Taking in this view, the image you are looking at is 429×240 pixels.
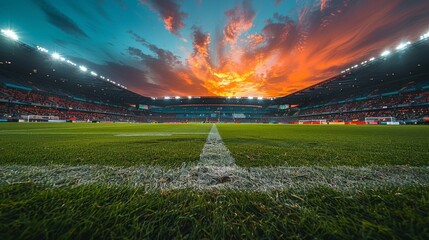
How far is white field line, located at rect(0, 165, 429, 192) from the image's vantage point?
83 centimetres

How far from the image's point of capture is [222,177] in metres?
0.95

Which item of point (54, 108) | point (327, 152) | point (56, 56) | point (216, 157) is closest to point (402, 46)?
point (327, 152)

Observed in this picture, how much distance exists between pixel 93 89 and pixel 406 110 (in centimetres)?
5771

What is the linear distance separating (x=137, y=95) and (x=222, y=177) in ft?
156

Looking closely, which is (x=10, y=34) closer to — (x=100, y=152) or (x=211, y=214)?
(x=100, y=152)

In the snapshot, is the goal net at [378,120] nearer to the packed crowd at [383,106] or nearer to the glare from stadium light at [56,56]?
the packed crowd at [383,106]

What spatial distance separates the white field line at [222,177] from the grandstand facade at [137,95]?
26.6 m

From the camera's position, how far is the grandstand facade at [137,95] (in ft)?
69.4

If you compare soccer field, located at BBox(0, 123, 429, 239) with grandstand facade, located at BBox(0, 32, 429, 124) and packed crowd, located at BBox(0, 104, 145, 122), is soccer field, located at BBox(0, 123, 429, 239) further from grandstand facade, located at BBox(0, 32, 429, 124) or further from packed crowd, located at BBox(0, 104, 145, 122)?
packed crowd, located at BBox(0, 104, 145, 122)

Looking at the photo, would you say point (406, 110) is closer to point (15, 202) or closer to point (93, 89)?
point (15, 202)

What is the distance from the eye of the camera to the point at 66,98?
31.8m

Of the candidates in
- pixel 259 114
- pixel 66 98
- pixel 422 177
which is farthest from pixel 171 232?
pixel 259 114

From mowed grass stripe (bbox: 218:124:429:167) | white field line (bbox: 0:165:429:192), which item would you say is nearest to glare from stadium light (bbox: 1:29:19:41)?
white field line (bbox: 0:165:429:192)

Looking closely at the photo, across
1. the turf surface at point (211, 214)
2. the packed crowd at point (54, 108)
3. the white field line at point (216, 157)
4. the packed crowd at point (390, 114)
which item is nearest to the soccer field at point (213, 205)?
the turf surface at point (211, 214)
